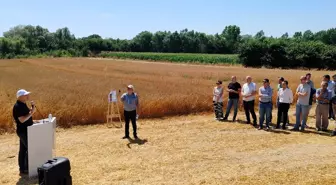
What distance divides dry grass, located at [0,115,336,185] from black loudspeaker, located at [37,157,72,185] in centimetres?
85

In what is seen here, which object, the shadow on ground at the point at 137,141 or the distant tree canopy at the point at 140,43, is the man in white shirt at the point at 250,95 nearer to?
the shadow on ground at the point at 137,141

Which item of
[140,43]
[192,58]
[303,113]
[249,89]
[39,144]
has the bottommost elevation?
[39,144]

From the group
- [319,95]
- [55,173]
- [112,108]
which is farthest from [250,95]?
[55,173]

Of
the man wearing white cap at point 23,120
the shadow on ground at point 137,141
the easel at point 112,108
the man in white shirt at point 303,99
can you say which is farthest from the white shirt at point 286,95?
the man wearing white cap at point 23,120

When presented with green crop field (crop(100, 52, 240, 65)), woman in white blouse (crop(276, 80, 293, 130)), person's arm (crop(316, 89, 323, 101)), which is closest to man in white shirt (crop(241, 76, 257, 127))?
woman in white blouse (crop(276, 80, 293, 130))

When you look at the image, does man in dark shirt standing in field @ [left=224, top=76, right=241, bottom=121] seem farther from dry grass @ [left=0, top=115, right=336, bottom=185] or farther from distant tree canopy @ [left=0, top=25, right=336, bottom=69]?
distant tree canopy @ [left=0, top=25, right=336, bottom=69]

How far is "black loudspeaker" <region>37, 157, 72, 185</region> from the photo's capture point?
18.4ft

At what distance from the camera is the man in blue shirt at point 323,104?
36.0 ft

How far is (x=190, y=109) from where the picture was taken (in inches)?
565

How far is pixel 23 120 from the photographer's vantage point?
682 cm

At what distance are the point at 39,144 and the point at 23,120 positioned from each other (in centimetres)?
55

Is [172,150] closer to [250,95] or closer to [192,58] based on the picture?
[250,95]

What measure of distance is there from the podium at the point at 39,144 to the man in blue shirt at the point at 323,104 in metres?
8.02

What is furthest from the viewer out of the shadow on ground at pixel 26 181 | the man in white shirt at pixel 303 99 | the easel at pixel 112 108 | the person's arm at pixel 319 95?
the easel at pixel 112 108
